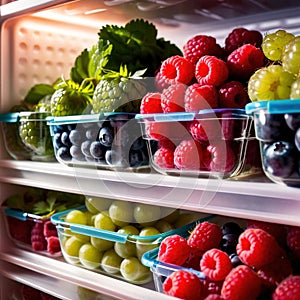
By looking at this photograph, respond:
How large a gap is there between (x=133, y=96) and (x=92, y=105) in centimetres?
12

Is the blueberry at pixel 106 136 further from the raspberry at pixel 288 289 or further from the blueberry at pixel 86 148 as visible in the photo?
the raspberry at pixel 288 289

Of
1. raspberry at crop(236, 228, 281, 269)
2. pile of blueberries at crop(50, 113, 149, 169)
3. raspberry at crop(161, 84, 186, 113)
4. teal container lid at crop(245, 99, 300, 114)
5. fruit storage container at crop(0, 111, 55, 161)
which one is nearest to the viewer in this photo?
teal container lid at crop(245, 99, 300, 114)

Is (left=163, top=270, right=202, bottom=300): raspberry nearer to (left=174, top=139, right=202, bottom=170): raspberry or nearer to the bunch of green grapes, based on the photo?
(left=174, top=139, right=202, bottom=170): raspberry

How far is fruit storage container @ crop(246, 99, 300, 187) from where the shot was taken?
764 mm

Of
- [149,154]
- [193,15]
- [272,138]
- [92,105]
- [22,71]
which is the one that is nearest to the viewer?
[272,138]

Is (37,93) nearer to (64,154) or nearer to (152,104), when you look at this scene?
(64,154)

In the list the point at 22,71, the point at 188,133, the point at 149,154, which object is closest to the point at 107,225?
the point at 149,154

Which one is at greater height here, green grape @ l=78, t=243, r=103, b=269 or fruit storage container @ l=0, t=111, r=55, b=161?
fruit storage container @ l=0, t=111, r=55, b=161

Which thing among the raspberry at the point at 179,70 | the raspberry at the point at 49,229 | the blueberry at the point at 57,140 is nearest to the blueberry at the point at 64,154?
the blueberry at the point at 57,140

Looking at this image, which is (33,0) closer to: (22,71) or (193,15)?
(22,71)

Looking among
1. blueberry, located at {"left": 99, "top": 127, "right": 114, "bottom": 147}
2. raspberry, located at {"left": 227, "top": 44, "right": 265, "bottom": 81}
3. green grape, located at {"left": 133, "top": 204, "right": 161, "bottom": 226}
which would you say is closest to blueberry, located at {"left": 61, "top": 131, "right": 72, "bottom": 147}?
blueberry, located at {"left": 99, "top": 127, "right": 114, "bottom": 147}

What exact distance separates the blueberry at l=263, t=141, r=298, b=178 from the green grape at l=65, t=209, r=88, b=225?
2.05 ft

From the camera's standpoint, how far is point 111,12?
140 centimetres

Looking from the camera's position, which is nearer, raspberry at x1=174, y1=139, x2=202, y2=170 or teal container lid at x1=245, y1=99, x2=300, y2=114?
teal container lid at x1=245, y1=99, x2=300, y2=114
